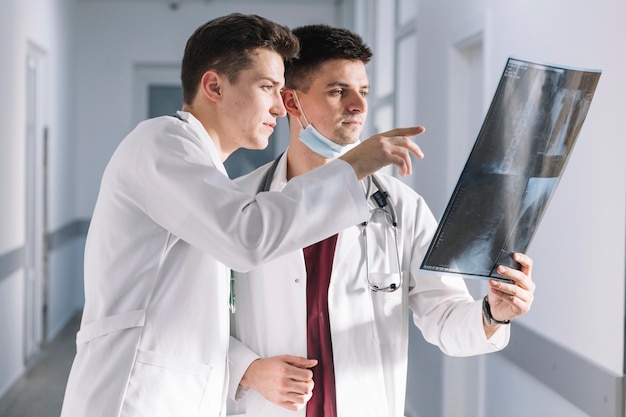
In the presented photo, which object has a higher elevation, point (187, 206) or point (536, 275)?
point (187, 206)

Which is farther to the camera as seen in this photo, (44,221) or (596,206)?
(44,221)

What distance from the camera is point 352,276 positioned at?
1.73 metres

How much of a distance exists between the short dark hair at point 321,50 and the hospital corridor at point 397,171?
0.05m

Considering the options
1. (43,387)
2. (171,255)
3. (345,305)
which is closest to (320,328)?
(345,305)

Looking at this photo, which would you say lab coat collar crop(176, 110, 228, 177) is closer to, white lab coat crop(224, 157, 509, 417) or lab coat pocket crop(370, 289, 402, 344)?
white lab coat crop(224, 157, 509, 417)

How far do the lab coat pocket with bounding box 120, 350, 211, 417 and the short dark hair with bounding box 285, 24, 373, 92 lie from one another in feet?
2.60

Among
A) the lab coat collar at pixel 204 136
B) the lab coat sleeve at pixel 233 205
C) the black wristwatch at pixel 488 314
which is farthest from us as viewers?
the black wristwatch at pixel 488 314

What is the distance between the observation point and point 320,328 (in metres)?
1.73

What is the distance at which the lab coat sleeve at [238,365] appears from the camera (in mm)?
1665

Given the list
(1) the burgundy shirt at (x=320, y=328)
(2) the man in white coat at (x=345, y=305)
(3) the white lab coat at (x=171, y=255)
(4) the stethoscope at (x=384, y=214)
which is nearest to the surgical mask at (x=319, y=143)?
(2) the man in white coat at (x=345, y=305)

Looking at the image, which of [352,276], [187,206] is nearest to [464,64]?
[352,276]

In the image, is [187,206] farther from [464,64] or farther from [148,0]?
[148,0]

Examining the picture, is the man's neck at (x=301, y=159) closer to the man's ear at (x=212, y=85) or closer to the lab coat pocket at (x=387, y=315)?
the lab coat pocket at (x=387, y=315)

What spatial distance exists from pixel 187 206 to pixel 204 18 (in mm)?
7103
